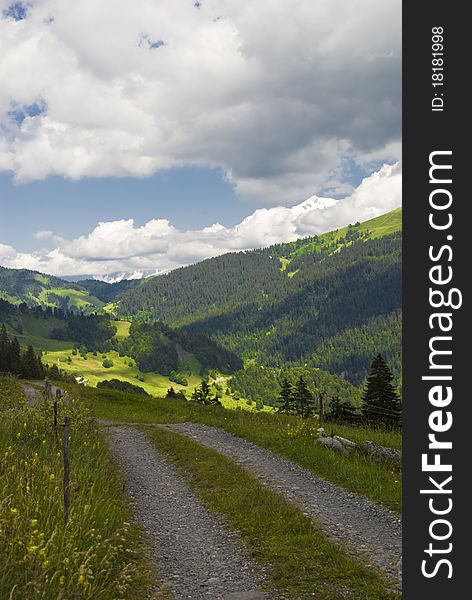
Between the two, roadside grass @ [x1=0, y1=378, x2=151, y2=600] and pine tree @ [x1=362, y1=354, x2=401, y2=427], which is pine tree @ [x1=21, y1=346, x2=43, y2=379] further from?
roadside grass @ [x1=0, y1=378, x2=151, y2=600]

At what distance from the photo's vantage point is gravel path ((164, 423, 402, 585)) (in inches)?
354

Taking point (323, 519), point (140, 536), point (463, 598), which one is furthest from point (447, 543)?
point (140, 536)

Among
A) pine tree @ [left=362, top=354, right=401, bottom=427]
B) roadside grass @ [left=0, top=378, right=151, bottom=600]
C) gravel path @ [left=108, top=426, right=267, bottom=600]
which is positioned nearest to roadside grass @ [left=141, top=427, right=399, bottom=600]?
gravel path @ [left=108, top=426, right=267, bottom=600]

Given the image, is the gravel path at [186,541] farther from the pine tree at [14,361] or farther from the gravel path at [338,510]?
the pine tree at [14,361]

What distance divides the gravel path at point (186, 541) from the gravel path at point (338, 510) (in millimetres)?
2460

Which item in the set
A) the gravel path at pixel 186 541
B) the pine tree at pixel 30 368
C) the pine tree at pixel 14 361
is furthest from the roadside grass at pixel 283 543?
the pine tree at pixel 14 361

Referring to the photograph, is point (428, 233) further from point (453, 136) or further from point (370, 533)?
point (370, 533)

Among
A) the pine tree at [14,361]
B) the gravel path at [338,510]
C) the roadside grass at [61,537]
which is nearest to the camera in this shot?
the roadside grass at [61,537]

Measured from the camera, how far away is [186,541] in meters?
10.0

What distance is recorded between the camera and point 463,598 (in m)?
5.46

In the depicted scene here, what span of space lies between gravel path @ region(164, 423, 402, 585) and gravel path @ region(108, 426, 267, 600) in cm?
246

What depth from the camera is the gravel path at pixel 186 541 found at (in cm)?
767

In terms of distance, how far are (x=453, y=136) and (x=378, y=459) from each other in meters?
12.8

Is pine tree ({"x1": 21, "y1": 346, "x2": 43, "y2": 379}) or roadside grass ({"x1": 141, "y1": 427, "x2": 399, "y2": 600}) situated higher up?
roadside grass ({"x1": 141, "y1": 427, "x2": 399, "y2": 600})
